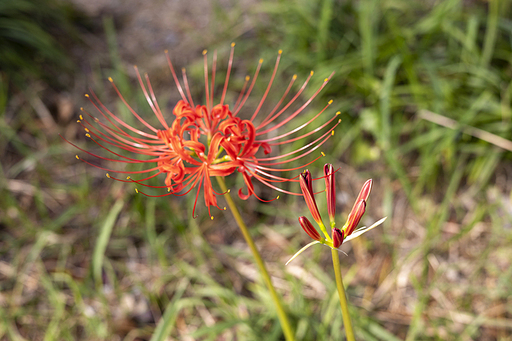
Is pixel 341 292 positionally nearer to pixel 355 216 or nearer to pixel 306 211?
pixel 355 216

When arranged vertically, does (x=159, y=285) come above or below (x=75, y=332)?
above

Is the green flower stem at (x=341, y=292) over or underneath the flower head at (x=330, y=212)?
underneath

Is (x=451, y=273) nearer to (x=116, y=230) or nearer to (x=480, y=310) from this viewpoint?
(x=480, y=310)

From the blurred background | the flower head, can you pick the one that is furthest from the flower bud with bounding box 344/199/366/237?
the blurred background

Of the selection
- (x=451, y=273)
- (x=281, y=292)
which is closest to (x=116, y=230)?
(x=281, y=292)

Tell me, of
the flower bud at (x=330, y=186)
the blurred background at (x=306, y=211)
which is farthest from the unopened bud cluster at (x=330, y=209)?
the blurred background at (x=306, y=211)

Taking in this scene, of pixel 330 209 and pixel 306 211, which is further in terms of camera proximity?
pixel 306 211

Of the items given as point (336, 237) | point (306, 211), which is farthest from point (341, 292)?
point (306, 211)

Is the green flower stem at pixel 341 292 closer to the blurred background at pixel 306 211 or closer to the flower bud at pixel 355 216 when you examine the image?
the flower bud at pixel 355 216
